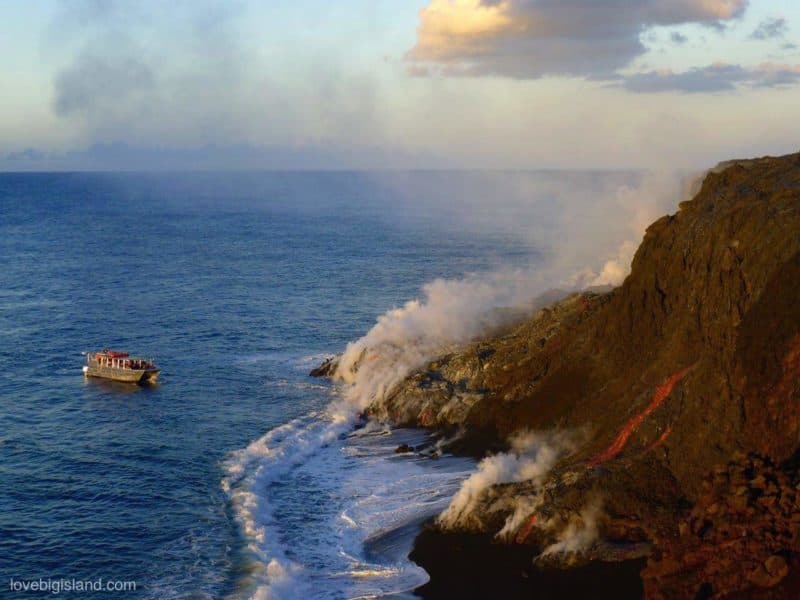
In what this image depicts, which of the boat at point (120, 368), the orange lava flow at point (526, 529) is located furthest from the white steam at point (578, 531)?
the boat at point (120, 368)

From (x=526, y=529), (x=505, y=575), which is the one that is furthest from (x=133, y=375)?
(x=505, y=575)

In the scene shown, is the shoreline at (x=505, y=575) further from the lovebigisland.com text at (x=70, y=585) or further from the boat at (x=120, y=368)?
the boat at (x=120, y=368)

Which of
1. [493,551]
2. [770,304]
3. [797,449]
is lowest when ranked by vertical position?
[493,551]

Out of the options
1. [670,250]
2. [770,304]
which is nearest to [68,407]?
[670,250]

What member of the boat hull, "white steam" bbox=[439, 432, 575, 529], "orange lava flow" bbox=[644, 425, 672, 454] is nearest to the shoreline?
"white steam" bbox=[439, 432, 575, 529]

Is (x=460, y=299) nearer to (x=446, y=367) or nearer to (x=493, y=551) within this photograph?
(x=446, y=367)

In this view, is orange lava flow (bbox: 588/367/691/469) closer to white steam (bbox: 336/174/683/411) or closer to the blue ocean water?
the blue ocean water
